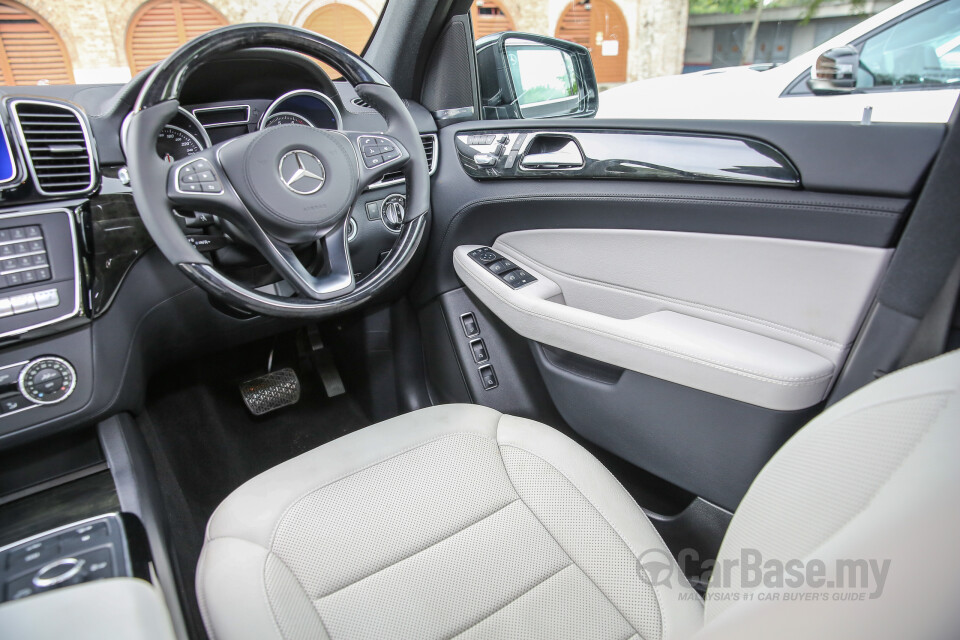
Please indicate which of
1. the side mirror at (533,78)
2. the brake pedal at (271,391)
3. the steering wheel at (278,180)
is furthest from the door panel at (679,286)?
the brake pedal at (271,391)

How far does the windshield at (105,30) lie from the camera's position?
3.80 feet

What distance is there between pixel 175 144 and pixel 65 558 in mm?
693

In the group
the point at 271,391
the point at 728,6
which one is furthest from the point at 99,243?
the point at 728,6

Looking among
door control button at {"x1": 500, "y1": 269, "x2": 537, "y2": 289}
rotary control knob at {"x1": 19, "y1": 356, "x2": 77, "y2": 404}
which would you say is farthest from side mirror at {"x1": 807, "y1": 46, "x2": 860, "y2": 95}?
rotary control knob at {"x1": 19, "y1": 356, "x2": 77, "y2": 404}

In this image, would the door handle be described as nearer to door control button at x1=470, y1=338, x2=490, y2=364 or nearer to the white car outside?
the white car outside

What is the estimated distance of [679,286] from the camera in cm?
125

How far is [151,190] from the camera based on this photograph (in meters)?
0.95

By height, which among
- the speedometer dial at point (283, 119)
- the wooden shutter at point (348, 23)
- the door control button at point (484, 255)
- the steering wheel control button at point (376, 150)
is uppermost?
the wooden shutter at point (348, 23)

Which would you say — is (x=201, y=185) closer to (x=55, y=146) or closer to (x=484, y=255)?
(x=55, y=146)

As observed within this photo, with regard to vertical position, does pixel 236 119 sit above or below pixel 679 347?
above

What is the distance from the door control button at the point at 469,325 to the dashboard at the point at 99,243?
469 mm

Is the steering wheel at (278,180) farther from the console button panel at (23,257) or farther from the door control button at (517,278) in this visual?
the door control button at (517,278)

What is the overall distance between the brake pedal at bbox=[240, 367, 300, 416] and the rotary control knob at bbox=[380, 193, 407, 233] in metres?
0.55

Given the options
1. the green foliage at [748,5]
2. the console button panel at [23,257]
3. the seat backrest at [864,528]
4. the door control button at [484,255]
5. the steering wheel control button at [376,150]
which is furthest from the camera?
the door control button at [484,255]
